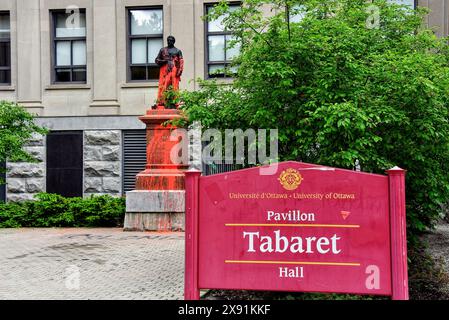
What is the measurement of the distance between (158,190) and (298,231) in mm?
8642

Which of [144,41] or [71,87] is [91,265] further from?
[144,41]

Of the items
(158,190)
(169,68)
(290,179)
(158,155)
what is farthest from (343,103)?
(169,68)

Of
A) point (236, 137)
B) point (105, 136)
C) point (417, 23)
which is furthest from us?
point (105, 136)

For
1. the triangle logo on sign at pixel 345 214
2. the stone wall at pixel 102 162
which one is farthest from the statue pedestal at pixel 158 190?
the triangle logo on sign at pixel 345 214

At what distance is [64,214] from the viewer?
50.6 ft

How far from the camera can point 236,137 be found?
8234mm

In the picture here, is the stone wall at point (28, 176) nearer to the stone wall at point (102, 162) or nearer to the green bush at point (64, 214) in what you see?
the stone wall at point (102, 162)

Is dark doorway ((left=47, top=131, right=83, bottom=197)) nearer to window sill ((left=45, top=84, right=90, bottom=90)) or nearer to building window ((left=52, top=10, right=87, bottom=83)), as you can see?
window sill ((left=45, top=84, right=90, bottom=90))

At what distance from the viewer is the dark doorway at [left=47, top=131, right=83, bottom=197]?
20062mm

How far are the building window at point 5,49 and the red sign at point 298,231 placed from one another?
57.3 ft
